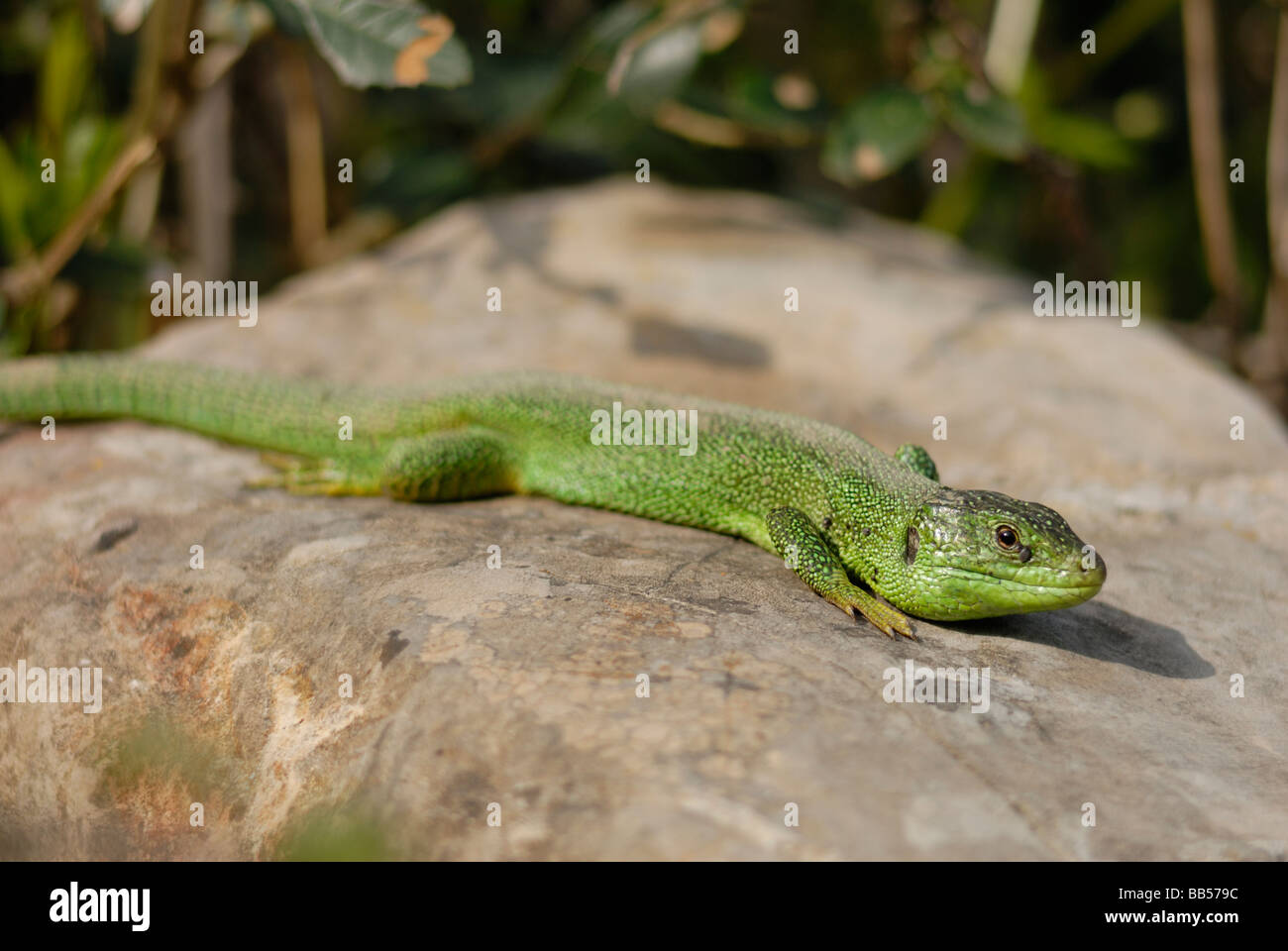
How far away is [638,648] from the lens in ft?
11.8

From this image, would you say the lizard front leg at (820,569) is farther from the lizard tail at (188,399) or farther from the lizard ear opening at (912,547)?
the lizard tail at (188,399)

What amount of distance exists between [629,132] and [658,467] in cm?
467

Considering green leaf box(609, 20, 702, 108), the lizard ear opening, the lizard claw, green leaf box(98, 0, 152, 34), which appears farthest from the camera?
green leaf box(609, 20, 702, 108)

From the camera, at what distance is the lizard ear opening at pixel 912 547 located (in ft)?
14.3

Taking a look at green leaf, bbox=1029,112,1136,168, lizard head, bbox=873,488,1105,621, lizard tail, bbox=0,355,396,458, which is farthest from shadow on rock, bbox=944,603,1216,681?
green leaf, bbox=1029,112,1136,168

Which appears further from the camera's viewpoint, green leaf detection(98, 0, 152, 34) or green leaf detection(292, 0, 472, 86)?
green leaf detection(98, 0, 152, 34)

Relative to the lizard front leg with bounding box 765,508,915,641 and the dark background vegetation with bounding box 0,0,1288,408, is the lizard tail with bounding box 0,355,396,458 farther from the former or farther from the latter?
the lizard front leg with bounding box 765,508,915,641

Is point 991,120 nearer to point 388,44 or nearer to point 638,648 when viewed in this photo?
point 388,44

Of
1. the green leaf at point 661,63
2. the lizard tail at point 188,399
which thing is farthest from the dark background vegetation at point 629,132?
the lizard tail at point 188,399

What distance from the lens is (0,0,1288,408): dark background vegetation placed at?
293 inches

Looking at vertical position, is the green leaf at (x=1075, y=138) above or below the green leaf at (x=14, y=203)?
above

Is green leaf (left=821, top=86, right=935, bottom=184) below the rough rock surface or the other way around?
the other way around

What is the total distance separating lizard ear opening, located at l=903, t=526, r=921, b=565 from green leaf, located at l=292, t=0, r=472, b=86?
3262 millimetres

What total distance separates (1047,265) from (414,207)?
7.86 meters
